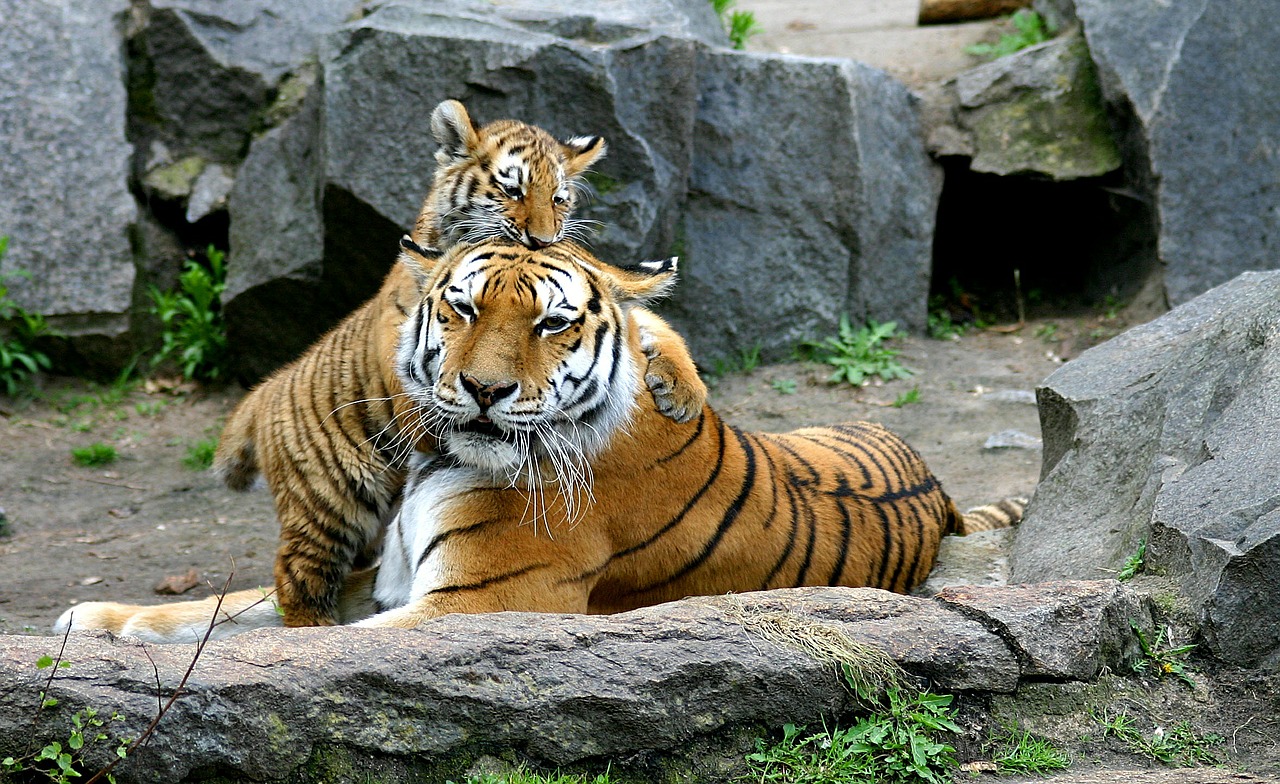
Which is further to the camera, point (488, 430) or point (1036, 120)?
point (1036, 120)

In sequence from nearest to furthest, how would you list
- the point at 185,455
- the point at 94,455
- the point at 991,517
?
the point at 991,517
the point at 94,455
the point at 185,455

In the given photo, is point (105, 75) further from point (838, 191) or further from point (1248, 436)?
point (1248, 436)

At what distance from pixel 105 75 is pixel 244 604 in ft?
14.5

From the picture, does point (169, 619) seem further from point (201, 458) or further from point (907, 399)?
point (907, 399)

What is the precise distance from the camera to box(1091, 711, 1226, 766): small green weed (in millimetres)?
2543

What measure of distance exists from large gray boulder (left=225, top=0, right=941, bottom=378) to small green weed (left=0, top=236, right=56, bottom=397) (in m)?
1.06

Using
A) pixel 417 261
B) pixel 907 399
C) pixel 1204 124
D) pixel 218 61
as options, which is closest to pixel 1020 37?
pixel 1204 124

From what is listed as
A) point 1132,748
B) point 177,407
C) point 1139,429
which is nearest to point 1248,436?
point 1139,429

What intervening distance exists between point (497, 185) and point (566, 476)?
5.35 feet

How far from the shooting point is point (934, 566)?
4020 millimetres

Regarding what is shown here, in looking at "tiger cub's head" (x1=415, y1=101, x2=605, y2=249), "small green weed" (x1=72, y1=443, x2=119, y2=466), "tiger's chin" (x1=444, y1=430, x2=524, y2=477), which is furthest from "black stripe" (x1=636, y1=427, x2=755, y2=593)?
"small green weed" (x1=72, y1=443, x2=119, y2=466)

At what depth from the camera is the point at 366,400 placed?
3.68 m

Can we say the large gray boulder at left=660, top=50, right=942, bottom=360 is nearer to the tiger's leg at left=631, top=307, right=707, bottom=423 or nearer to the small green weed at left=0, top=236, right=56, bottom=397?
the small green weed at left=0, top=236, right=56, bottom=397

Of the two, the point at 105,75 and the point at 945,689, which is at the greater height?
the point at 105,75
